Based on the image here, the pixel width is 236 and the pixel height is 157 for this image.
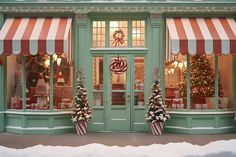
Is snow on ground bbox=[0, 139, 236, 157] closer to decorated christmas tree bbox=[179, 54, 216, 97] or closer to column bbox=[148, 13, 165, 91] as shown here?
decorated christmas tree bbox=[179, 54, 216, 97]

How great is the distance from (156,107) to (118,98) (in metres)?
1.48

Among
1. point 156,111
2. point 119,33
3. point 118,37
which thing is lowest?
point 156,111

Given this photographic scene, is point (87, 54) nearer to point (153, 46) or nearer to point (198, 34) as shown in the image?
point (153, 46)

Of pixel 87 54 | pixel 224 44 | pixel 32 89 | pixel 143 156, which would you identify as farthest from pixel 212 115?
pixel 143 156

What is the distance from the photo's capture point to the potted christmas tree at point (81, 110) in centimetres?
1410

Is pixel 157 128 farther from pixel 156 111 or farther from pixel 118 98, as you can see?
pixel 118 98

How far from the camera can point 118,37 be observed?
1495 cm

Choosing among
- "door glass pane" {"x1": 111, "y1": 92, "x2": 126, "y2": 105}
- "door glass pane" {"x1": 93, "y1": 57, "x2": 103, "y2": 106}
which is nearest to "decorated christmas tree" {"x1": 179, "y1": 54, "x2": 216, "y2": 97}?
"door glass pane" {"x1": 111, "y1": 92, "x2": 126, "y2": 105}

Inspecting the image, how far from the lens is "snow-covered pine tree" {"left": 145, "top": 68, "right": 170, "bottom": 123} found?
14070 mm

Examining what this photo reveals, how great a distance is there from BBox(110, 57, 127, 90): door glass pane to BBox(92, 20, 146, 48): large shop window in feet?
1.70

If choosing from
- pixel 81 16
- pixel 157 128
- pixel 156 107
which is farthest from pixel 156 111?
pixel 81 16

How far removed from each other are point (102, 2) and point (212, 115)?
5.18 m

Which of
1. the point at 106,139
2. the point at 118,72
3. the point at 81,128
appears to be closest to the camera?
the point at 106,139

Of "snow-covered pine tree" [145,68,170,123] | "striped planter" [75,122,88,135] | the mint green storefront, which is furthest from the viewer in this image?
the mint green storefront
